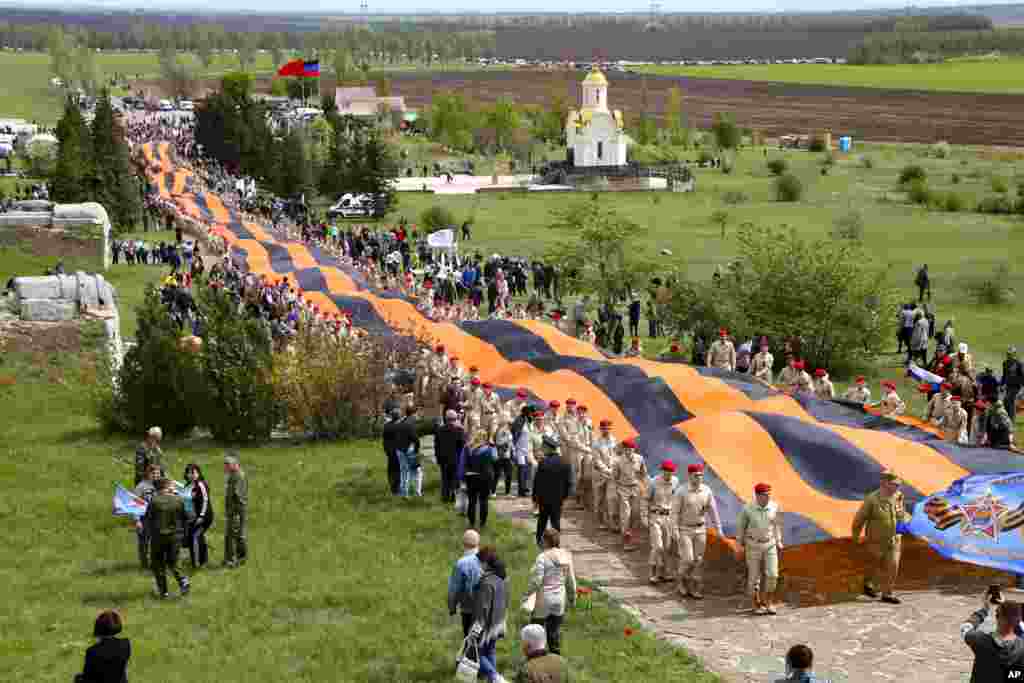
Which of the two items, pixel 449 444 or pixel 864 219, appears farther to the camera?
pixel 864 219

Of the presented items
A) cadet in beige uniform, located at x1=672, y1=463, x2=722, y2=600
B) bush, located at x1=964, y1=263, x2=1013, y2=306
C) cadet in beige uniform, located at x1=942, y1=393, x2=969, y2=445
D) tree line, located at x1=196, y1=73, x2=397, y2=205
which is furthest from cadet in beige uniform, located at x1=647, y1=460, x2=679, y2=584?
tree line, located at x1=196, y1=73, x2=397, y2=205

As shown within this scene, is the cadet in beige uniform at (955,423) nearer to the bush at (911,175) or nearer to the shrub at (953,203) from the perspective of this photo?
the shrub at (953,203)

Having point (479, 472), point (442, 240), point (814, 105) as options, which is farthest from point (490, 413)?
point (814, 105)

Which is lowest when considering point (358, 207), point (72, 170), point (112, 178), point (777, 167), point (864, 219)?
point (358, 207)

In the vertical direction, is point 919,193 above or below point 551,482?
below

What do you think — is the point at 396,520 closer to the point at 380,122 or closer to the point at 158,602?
the point at 158,602

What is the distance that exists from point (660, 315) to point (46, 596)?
A: 18.7 meters

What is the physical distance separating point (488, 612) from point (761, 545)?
3.44 metres

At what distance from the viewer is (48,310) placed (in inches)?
1063

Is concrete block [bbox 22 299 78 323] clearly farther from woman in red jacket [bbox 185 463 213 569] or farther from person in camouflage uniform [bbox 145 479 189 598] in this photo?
person in camouflage uniform [bbox 145 479 189 598]

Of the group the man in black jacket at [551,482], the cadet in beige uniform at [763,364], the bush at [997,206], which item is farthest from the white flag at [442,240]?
the bush at [997,206]

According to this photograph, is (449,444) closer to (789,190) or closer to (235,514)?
(235,514)

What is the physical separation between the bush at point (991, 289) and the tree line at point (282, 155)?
29163 millimetres

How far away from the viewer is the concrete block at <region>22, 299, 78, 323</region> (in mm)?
26859
